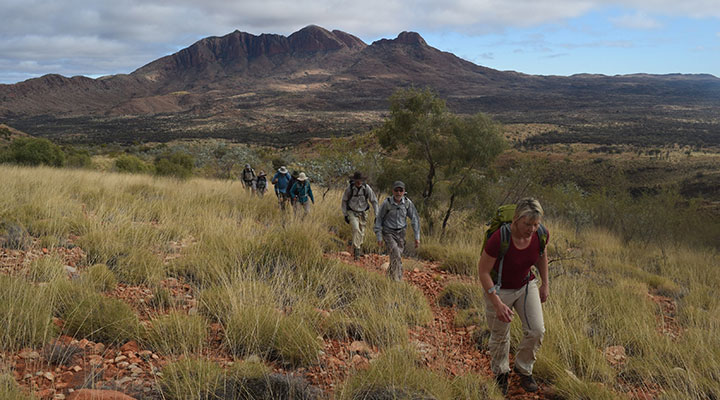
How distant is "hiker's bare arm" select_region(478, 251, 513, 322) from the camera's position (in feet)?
10.3

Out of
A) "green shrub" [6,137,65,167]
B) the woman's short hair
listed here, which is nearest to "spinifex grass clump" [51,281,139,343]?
the woman's short hair

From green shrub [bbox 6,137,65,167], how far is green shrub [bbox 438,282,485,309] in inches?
702

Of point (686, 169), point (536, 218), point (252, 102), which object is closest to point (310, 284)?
point (536, 218)

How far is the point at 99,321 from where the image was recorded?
3.36m

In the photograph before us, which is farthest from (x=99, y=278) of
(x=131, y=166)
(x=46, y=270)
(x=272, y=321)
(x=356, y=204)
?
(x=131, y=166)

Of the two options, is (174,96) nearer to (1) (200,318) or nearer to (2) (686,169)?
(2) (686,169)

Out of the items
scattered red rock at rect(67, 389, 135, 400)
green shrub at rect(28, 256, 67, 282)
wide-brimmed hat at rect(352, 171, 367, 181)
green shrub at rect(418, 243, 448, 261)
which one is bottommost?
green shrub at rect(418, 243, 448, 261)

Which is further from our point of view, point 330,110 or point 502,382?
point 330,110

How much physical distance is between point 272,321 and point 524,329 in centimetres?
208

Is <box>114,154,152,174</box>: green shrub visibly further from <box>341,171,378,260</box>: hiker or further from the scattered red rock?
the scattered red rock

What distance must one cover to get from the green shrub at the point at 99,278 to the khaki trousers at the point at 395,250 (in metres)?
3.27

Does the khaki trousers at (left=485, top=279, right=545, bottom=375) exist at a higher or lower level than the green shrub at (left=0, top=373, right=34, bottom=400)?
lower

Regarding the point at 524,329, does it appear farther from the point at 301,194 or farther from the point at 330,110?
the point at 330,110

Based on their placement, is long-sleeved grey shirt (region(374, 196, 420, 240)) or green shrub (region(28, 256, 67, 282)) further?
long-sleeved grey shirt (region(374, 196, 420, 240))
